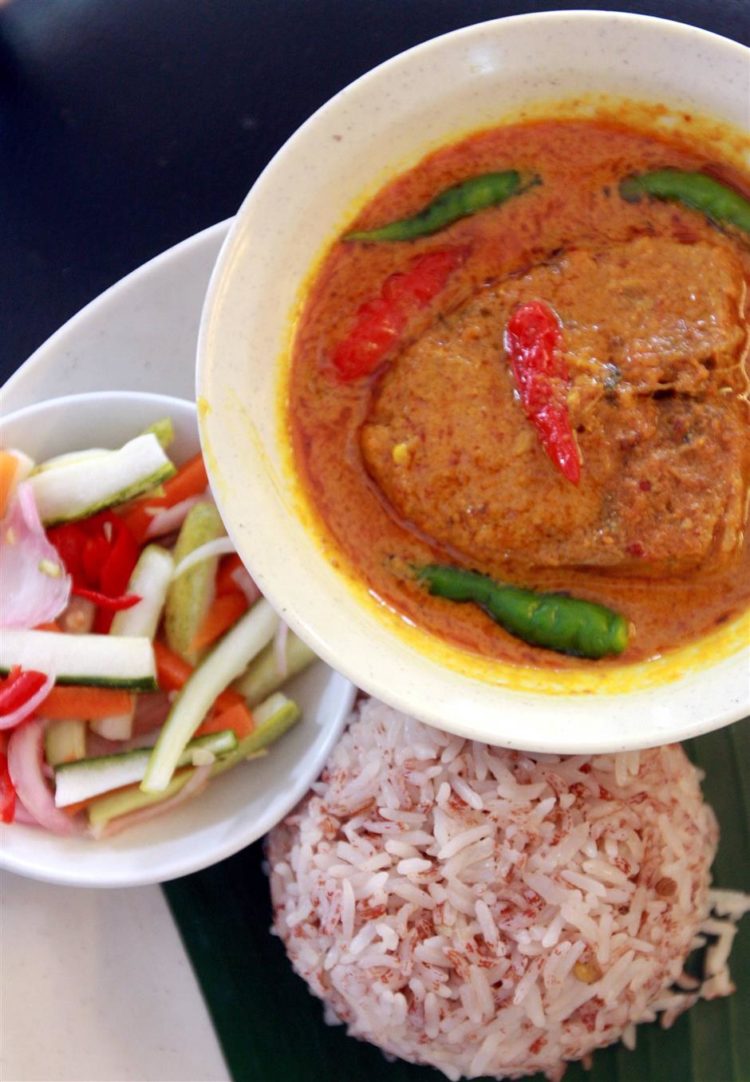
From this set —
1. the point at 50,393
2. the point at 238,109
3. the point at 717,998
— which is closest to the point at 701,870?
the point at 717,998

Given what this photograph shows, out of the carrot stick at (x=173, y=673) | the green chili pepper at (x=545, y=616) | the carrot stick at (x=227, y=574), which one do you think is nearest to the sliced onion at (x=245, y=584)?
the carrot stick at (x=227, y=574)

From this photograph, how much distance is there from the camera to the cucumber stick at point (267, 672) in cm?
266

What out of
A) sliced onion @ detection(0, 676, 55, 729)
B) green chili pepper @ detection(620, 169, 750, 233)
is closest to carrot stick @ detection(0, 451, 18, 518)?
sliced onion @ detection(0, 676, 55, 729)

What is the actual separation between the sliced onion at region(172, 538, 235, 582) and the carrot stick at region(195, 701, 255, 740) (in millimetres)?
363

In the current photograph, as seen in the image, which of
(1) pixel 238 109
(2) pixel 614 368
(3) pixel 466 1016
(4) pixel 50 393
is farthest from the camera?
(1) pixel 238 109

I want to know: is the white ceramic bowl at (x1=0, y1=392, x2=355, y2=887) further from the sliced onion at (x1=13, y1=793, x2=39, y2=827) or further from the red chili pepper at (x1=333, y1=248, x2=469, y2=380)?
the red chili pepper at (x1=333, y1=248, x2=469, y2=380)

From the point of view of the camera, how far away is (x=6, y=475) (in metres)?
2.49

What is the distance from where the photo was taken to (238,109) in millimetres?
2896

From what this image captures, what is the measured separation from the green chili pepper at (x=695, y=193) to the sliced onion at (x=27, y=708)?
167cm

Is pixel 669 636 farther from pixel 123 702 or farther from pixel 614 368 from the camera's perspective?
pixel 123 702

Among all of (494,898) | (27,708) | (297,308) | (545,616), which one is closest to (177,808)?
(27,708)

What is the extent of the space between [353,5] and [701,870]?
2.46 m

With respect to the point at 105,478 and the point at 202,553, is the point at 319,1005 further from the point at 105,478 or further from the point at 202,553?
the point at 105,478

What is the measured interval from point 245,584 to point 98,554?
373 mm
